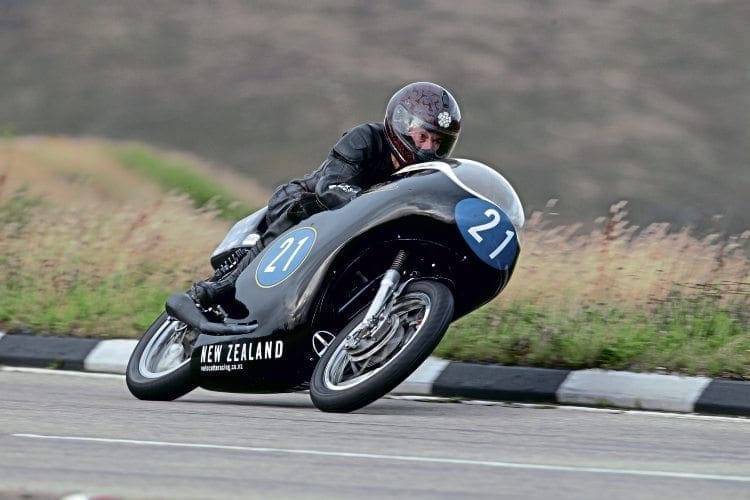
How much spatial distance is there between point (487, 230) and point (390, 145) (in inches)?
34.4

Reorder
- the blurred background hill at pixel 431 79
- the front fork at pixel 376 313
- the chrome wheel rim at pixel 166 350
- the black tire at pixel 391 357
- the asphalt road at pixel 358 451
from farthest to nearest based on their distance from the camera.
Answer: the blurred background hill at pixel 431 79 < the chrome wheel rim at pixel 166 350 < the front fork at pixel 376 313 < the black tire at pixel 391 357 < the asphalt road at pixel 358 451

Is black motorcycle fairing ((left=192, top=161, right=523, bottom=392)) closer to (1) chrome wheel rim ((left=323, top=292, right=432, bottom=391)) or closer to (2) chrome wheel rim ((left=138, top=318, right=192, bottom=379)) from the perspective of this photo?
(1) chrome wheel rim ((left=323, top=292, right=432, bottom=391))

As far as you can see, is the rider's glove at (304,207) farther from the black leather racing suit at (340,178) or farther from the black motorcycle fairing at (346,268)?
the black motorcycle fairing at (346,268)

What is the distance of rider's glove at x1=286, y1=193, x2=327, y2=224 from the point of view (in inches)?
303

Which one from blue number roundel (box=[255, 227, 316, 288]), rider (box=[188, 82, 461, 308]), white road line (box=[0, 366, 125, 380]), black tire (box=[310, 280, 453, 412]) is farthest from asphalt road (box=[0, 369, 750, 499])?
white road line (box=[0, 366, 125, 380])

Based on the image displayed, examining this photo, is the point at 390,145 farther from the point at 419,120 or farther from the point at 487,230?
the point at 487,230

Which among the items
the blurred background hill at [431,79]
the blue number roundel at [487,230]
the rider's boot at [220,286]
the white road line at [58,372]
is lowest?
the white road line at [58,372]

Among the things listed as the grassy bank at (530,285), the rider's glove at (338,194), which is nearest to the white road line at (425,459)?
the rider's glove at (338,194)

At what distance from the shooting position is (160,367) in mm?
8211

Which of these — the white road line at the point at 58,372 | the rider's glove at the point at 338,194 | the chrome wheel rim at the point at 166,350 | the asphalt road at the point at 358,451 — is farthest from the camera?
the white road line at the point at 58,372

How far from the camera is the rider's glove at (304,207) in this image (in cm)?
768

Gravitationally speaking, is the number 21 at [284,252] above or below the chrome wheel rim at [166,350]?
above

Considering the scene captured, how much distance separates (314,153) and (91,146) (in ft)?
20.7

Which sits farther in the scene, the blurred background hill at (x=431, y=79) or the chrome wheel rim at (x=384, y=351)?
the blurred background hill at (x=431, y=79)
